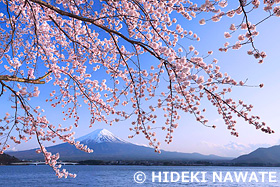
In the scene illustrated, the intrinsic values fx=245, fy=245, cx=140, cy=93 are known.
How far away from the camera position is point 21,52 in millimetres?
5828

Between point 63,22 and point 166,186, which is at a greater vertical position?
point 63,22

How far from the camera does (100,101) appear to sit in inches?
207

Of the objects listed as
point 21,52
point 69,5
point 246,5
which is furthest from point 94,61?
point 246,5

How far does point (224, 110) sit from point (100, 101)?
8.44 ft

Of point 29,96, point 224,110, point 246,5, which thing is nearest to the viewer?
point 246,5

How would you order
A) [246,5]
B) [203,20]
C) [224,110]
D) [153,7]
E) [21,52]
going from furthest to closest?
[21,52] < [153,7] < [224,110] < [203,20] < [246,5]

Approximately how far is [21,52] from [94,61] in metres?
2.01

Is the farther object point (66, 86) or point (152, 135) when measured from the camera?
point (66, 86)

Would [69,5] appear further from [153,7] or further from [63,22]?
[153,7]

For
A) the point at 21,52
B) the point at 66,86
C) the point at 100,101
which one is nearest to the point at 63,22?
the point at 21,52

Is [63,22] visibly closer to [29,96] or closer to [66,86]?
[66,86]

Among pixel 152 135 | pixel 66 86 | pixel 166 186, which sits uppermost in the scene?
pixel 66 86

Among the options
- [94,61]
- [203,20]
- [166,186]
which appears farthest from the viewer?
[166,186]

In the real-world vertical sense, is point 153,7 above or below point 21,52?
above
